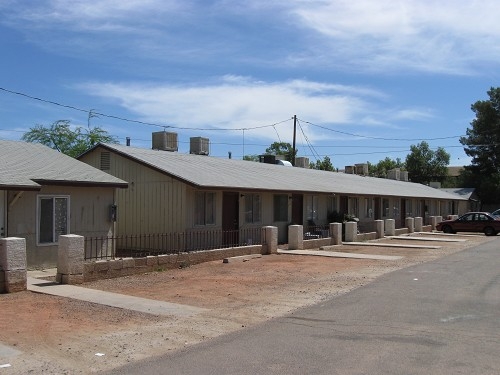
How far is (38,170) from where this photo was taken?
16.1m

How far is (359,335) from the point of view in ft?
27.3

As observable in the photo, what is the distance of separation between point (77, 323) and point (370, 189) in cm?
2912

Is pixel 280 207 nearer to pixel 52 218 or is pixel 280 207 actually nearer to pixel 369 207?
pixel 369 207

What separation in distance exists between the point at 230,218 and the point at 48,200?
8.39 m

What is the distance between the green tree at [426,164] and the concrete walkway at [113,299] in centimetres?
6771

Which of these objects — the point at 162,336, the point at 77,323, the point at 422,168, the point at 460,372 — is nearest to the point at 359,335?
the point at 460,372

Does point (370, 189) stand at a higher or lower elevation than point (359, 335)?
higher

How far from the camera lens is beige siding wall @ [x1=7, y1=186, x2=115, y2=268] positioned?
15.0 meters

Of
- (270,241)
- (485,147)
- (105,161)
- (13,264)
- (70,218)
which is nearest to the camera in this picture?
(13,264)

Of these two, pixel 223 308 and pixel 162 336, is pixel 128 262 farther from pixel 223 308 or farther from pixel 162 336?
pixel 162 336

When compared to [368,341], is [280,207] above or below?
above

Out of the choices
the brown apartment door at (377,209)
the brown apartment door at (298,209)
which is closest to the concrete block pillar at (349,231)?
the brown apartment door at (298,209)

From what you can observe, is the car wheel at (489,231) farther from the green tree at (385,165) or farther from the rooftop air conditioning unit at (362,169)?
the green tree at (385,165)

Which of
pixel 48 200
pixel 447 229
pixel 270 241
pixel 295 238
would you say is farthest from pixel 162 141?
pixel 447 229
